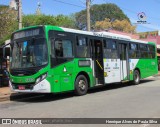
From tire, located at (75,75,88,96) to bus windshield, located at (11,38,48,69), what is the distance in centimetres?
233

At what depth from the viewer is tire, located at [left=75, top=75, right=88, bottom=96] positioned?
578 inches

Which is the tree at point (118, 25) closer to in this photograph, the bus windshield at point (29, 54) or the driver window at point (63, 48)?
the driver window at point (63, 48)

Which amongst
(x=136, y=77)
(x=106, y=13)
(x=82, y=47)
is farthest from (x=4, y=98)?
(x=106, y=13)

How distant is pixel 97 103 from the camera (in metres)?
12.1

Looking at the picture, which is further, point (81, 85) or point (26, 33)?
point (81, 85)

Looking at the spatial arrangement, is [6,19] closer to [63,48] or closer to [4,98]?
[4,98]

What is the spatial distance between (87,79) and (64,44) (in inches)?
97.5

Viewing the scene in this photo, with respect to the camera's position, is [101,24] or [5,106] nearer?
[5,106]

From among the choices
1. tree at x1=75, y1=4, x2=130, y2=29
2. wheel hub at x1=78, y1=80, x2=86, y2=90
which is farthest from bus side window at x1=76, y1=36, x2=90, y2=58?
tree at x1=75, y1=4, x2=130, y2=29

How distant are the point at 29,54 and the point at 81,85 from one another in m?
3.03

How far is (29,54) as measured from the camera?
13.4 m

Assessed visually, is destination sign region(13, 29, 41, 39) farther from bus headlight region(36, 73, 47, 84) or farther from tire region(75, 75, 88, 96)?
tire region(75, 75, 88, 96)

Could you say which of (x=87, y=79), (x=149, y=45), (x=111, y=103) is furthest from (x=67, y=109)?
(x=149, y=45)

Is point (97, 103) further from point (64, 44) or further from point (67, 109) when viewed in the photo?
point (64, 44)
